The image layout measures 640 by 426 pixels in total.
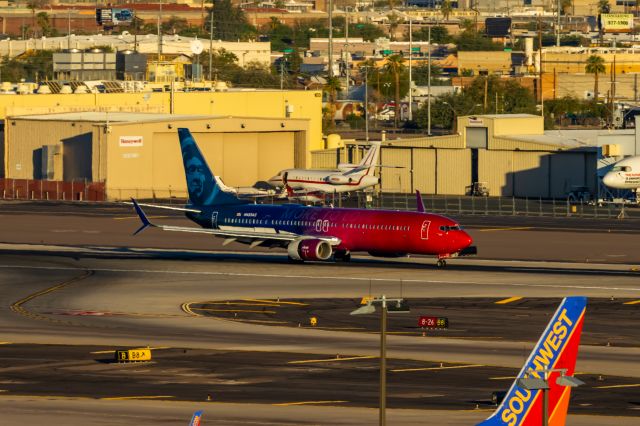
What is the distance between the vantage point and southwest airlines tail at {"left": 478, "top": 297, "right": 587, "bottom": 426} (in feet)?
110

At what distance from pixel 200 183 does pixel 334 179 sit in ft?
157

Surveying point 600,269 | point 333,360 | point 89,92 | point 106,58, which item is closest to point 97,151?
point 89,92

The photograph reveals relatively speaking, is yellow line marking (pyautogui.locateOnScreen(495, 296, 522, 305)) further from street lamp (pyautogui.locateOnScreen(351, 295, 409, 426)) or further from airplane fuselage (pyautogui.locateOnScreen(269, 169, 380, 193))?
airplane fuselage (pyautogui.locateOnScreen(269, 169, 380, 193))

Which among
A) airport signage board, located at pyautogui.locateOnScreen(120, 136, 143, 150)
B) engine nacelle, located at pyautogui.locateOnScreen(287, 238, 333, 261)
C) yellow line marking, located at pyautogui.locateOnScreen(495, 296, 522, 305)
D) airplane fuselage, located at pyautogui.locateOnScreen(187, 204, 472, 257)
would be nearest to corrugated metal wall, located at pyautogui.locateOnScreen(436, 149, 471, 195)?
airport signage board, located at pyautogui.locateOnScreen(120, 136, 143, 150)

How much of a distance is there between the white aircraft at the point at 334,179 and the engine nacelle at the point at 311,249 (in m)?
51.5

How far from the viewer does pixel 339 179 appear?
486 feet

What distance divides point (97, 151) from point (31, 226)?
27.5m

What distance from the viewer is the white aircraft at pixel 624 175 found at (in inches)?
5384

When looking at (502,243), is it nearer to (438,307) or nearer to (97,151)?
(438,307)

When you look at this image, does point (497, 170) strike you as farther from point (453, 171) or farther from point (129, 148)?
point (129, 148)

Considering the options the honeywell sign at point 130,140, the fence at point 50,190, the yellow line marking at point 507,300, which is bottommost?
the yellow line marking at point 507,300

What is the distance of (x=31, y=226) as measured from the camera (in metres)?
123

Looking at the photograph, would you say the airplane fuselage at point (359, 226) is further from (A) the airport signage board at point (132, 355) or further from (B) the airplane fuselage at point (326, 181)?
(B) the airplane fuselage at point (326, 181)

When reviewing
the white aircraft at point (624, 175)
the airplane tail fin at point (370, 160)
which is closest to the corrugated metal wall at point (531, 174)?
the airplane tail fin at point (370, 160)
